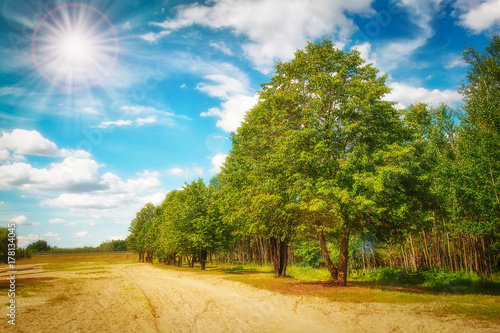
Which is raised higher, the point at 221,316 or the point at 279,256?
the point at 221,316

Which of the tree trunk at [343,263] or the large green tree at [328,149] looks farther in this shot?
the tree trunk at [343,263]

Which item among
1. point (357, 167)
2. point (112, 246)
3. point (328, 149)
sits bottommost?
point (112, 246)

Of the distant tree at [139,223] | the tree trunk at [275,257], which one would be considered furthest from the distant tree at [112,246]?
the tree trunk at [275,257]

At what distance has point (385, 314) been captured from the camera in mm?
9359

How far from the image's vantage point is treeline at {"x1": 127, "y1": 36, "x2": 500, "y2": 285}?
14.5m

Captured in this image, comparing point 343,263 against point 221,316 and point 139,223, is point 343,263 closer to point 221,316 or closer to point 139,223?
point 221,316

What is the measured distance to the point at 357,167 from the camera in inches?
574

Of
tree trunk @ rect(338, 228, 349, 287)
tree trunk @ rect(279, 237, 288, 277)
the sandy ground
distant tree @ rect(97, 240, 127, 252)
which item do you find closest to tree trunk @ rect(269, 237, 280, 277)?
tree trunk @ rect(279, 237, 288, 277)

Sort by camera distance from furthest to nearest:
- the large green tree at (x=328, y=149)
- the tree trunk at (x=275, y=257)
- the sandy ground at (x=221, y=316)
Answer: the tree trunk at (x=275, y=257) → the large green tree at (x=328, y=149) → the sandy ground at (x=221, y=316)

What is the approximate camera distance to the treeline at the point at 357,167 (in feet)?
47.5

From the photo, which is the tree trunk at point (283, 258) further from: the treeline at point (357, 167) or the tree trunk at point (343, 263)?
the tree trunk at point (343, 263)

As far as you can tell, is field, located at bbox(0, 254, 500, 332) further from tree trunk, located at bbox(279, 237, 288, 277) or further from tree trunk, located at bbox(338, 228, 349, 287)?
tree trunk, located at bbox(279, 237, 288, 277)

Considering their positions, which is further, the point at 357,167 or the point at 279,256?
the point at 279,256

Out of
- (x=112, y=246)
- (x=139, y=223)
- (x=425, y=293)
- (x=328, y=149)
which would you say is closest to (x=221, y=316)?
(x=328, y=149)
